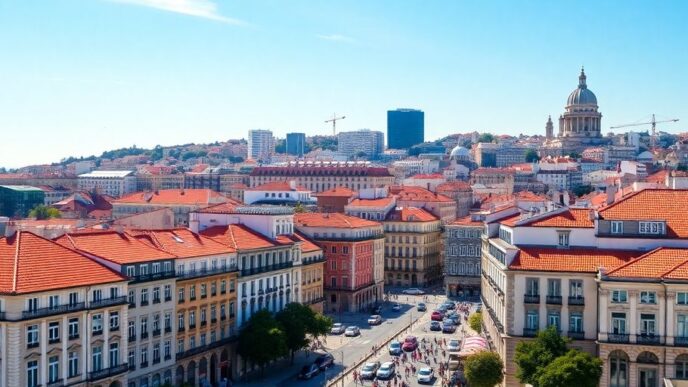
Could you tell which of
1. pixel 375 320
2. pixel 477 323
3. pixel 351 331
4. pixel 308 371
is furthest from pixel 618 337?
pixel 375 320

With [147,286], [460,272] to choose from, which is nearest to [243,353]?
[147,286]

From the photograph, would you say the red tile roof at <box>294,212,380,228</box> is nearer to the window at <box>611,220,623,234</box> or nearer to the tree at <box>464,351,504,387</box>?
the tree at <box>464,351,504,387</box>

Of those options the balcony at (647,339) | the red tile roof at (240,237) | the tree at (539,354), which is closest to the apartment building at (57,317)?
the red tile roof at (240,237)

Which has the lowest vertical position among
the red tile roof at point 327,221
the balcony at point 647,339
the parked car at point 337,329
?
the parked car at point 337,329

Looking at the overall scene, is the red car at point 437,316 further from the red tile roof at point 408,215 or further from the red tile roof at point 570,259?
the red tile roof at point 570,259

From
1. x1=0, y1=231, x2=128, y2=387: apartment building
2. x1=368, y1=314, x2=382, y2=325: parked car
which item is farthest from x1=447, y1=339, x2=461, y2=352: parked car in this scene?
x1=0, y1=231, x2=128, y2=387: apartment building
